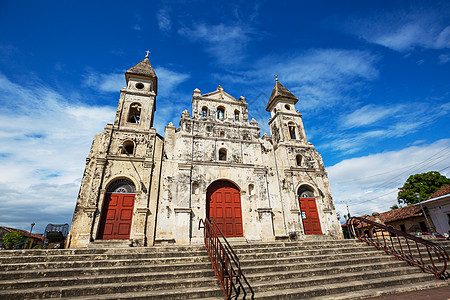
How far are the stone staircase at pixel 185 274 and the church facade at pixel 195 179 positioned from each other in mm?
3447

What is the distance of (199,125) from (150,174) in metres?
4.90

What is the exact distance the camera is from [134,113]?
15656mm

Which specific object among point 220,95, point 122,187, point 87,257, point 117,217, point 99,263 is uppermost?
point 220,95

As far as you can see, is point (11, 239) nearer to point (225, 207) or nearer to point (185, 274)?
point (225, 207)

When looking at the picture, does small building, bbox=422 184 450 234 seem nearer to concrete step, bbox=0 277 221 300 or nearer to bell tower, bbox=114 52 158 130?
concrete step, bbox=0 277 221 300

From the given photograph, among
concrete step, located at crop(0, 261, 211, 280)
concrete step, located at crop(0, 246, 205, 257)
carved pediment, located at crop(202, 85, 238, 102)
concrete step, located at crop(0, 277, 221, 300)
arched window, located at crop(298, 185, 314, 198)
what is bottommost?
concrete step, located at crop(0, 277, 221, 300)

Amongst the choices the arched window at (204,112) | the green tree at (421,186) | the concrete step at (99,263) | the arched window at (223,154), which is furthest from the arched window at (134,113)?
the green tree at (421,186)

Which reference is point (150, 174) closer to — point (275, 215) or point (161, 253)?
point (161, 253)

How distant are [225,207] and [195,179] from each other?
259 centimetres

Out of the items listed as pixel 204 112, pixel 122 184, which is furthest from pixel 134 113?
Answer: pixel 122 184

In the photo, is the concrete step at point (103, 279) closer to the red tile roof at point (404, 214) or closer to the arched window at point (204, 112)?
the arched window at point (204, 112)

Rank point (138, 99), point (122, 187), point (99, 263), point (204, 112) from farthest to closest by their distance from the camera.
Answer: point (204, 112) < point (138, 99) < point (122, 187) < point (99, 263)

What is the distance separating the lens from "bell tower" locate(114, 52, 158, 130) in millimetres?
14305

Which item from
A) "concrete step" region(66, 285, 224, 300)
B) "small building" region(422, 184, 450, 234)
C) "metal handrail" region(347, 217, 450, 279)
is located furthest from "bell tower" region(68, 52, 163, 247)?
"small building" region(422, 184, 450, 234)
